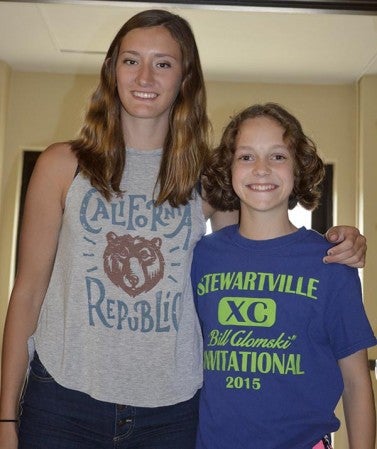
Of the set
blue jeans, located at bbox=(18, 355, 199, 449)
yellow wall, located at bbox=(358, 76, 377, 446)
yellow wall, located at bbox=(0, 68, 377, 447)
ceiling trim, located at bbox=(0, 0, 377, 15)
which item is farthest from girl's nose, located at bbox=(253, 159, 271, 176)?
yellow wall, located at bbox=(0, 68, 377, 447)

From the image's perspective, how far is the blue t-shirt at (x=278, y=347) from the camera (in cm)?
126

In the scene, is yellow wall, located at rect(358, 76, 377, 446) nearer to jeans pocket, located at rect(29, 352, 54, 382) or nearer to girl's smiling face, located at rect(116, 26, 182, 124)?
girl's smiling face, located at rect(116, 26, 182, 124)

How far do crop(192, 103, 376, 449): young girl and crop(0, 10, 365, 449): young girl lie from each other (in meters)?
0.04

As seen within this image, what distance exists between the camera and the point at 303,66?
3.87 metres

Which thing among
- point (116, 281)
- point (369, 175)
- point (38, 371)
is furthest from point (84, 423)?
point (369, 175)

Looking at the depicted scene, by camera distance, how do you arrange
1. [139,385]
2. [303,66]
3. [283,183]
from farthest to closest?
[303,66], [283,183], [139,385]

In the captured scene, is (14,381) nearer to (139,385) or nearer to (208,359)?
(139,385)

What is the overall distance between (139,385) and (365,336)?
394 mm

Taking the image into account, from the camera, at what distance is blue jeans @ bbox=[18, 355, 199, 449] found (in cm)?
123

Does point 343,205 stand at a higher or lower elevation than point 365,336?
higher

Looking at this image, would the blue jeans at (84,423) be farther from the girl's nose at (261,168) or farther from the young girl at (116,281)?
the girl's nose at (261,168)

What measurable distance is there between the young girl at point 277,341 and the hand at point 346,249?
0.02 meters

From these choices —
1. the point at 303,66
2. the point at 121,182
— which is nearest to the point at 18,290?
the point at 121,182

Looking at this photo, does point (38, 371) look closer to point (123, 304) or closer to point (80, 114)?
point (123, 304)
